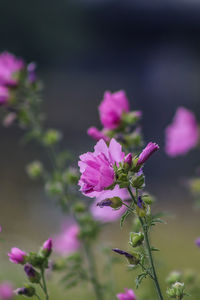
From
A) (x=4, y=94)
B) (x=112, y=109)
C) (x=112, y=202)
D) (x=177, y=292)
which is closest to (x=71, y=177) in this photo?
(x=112, y=109)

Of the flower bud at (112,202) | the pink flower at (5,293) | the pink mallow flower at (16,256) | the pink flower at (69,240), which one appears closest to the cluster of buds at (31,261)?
the pink mallow flower at (16,256)

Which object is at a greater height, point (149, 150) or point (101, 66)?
point (101, 66)

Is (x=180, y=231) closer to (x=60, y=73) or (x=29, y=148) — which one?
(x=29, y=148)

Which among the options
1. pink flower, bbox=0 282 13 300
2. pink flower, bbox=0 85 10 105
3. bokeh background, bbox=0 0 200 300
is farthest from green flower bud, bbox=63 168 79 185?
bokeh background, bbox=0 0 200 300

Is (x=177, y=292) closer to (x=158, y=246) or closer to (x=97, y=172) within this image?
(x=97, y=172)

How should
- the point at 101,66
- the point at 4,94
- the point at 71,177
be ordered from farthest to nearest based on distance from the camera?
the point at 101,66
the point at 4,94
the point at 71,177

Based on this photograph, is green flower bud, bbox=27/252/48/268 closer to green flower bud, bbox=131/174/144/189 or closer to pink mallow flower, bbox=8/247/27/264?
pink mallow flower, bbox=8/247/27/264
